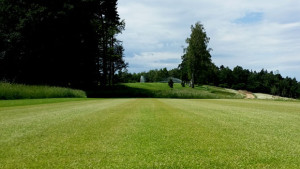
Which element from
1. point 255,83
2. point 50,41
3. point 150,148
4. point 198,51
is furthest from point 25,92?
point 255,83

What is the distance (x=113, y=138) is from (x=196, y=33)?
197 feet

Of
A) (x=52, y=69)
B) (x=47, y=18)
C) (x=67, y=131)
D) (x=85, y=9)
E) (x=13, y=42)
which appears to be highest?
(x=85, y=9)

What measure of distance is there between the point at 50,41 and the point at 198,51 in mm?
39652

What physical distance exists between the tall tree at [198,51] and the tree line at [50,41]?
27174 millimetres

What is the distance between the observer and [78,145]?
355cm

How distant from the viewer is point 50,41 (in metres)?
31.3

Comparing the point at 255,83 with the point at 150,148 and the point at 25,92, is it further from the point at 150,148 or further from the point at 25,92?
the point at 150,148

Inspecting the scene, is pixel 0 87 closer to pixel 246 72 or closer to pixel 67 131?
pixel 67 131

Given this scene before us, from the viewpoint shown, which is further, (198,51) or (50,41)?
(198,51)

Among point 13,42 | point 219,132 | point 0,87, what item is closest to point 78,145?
point 219,132

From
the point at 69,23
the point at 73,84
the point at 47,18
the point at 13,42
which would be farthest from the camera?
the point at 73,84

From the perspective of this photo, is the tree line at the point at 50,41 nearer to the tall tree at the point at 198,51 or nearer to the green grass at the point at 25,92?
the green grass at the point at 25,92

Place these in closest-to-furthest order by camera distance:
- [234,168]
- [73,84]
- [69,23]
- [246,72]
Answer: [234,168] < [69,23] < [73,84] < [246,72]

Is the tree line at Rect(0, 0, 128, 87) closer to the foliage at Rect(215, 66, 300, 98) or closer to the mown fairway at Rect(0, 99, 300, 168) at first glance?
the mown fairway at Rect(0, 99, 300, 168)
